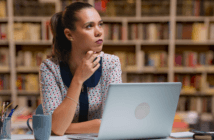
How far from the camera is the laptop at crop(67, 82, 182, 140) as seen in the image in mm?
807

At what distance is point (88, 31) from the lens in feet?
3.99

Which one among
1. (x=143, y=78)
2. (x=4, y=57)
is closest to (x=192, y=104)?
(x=143, y=78)

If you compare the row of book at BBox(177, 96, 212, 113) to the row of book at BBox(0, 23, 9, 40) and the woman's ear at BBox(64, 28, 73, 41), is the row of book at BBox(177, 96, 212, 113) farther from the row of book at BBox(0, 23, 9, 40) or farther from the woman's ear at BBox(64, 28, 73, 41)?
the row of book at BBox(0, 23, 9, 40)

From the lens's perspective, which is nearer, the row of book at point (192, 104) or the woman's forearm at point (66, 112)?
the woman's forearm at point (66, 112)

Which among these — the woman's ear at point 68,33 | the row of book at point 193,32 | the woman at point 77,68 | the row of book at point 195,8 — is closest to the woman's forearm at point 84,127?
the woman at point 77,68

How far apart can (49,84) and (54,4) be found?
8.23ft

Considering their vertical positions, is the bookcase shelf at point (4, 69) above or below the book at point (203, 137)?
below

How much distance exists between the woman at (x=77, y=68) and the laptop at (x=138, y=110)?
308mm

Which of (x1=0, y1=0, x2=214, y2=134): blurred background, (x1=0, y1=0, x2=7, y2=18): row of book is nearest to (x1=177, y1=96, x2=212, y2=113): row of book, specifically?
(x1=0, y1=0, x2=214, y2=134): blurred background

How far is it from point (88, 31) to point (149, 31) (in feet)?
7.34

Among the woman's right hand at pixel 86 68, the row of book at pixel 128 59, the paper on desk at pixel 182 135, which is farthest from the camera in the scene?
the row of book at pixel 128 59

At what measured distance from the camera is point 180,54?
3342 mm

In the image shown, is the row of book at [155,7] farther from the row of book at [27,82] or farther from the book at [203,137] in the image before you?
the book at [203,137]

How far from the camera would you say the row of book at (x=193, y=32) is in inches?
128
